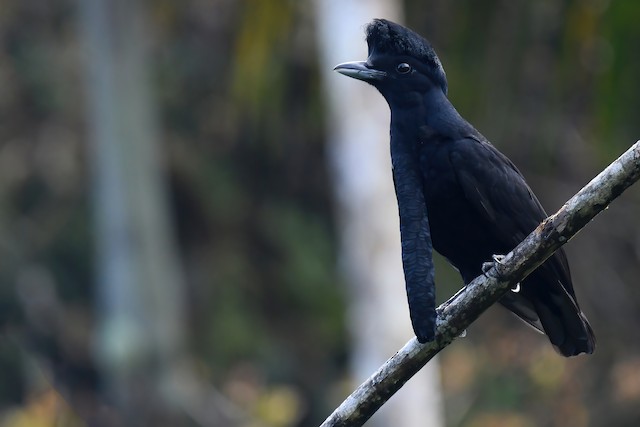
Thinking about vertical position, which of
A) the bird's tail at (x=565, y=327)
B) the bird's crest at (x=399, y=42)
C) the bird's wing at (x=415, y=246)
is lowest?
the bird's tail at (x=565, y=327)

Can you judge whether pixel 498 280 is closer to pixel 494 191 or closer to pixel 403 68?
pixel 494 191

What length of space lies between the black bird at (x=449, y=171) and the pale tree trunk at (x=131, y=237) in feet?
24.7

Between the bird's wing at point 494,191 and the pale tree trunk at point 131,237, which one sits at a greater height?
the bird's wing at point 494,191

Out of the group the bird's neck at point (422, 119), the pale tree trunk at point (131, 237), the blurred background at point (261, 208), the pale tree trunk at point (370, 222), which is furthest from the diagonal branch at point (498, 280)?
the pale tree trunk at point (131, 237)

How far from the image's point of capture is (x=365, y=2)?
7.58m

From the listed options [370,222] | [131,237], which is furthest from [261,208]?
[370,222]

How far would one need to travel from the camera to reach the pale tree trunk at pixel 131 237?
36.0 ft

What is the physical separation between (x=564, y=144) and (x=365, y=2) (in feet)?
13.1

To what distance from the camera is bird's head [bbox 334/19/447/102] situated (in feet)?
11.9

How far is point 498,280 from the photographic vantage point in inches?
121

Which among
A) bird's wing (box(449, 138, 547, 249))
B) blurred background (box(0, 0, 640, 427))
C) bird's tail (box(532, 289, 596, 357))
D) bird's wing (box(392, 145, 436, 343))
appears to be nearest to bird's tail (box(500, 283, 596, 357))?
bird's tail (box(532, 289, 596, 357))

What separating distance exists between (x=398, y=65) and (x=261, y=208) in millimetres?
9952

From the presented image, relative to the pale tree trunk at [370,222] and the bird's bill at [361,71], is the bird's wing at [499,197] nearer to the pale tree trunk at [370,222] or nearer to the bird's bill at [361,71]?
the bird's bill at [361,71]

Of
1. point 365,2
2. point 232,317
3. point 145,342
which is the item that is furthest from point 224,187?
point 365,2
